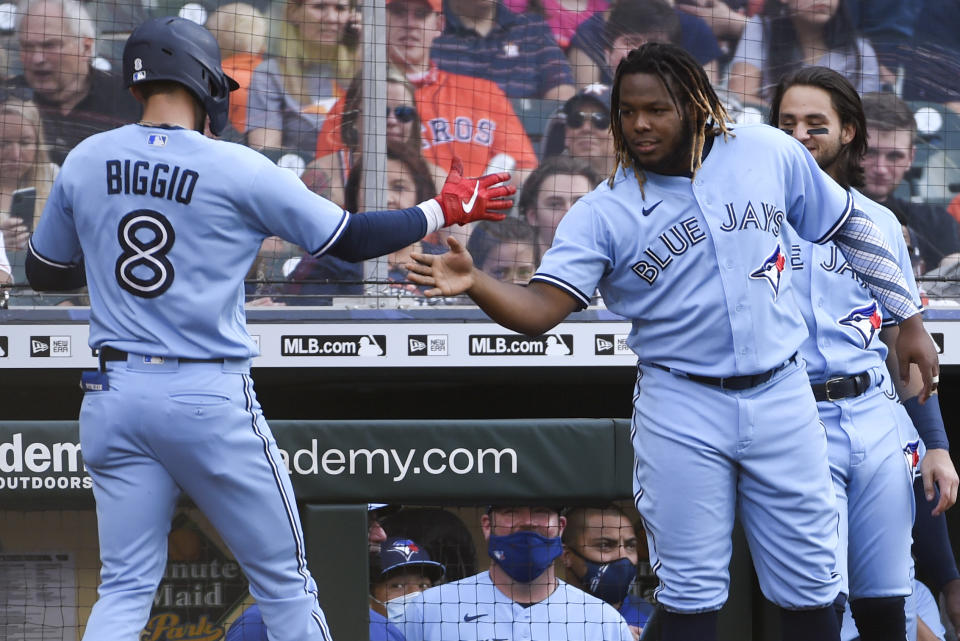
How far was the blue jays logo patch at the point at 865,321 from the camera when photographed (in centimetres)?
242

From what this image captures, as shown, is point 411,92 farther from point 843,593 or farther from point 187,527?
point 843,593

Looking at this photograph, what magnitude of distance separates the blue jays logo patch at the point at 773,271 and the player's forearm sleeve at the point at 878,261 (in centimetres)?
20

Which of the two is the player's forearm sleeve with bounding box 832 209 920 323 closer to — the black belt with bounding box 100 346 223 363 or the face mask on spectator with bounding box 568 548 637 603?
the face mask on spectator with bounding box 568 548 637 603

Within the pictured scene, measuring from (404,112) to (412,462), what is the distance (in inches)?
126

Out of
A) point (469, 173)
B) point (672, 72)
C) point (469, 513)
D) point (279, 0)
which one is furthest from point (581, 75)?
point (672, 72)

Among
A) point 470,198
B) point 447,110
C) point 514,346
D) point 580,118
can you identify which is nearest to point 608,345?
point 514,346

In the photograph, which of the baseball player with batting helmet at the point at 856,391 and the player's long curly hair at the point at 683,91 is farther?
the baseball player with batting helmet at the point at 856,391

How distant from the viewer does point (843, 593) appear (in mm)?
2152

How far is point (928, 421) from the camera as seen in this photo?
255cm

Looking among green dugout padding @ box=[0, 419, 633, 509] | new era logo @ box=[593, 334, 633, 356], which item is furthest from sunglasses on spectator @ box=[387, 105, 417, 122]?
green dugout padding @ box=[0, 419, 633, 509]

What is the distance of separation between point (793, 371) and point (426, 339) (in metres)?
3.08

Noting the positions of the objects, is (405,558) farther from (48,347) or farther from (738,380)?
(48,347)

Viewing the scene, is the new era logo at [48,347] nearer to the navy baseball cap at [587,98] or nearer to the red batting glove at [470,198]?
the navy baseball cap at [587,98]

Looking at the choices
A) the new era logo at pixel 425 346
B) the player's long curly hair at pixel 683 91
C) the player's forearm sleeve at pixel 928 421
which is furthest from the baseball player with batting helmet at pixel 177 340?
the new era logo at pixel 425 346
